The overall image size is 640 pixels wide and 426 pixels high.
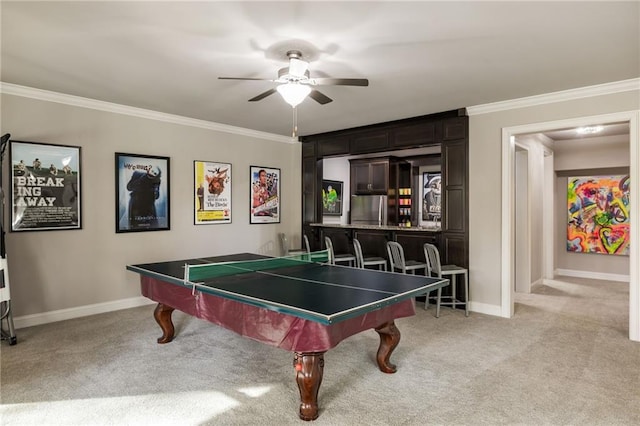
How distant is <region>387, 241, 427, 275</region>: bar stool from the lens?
4.93 meters

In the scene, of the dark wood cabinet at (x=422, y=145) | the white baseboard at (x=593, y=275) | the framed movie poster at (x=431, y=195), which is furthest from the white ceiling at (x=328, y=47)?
the white baseboard at (x=593, y=275)

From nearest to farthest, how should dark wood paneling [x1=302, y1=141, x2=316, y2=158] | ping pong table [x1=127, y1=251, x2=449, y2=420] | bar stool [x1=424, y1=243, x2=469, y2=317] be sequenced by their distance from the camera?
ping pong table [x1=127, y1=251, x2=449, y2=420] → bar stool [x1=424, y1=243, x2=469, y2=317] → dark wood paneling [x1=302, y1=141, x2=316, y2=158]

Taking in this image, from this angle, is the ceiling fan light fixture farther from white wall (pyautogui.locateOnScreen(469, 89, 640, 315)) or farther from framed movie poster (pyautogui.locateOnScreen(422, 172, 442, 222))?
framed movie poster (pyautogui.locateOnScreen(422, 172, 442, 222))

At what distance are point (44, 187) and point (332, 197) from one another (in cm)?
535

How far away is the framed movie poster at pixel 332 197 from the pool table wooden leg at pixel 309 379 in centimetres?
590

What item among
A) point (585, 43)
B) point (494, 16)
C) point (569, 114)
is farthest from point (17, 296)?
point (569, 114)

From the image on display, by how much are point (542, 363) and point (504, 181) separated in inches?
85.3

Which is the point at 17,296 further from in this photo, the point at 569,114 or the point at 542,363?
the point at 569,114

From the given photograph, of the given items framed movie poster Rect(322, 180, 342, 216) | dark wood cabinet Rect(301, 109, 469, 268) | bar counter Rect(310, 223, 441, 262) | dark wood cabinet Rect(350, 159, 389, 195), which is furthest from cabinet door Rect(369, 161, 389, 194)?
bar counter Rect(310, 223, 441, 262)

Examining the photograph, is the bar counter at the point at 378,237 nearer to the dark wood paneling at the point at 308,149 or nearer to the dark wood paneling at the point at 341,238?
the dark wood paneling at the point at 341,238

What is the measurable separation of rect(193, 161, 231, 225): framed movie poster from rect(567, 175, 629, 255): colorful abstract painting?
650 centimetres

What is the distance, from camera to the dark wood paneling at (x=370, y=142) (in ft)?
18.6

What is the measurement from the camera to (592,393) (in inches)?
107

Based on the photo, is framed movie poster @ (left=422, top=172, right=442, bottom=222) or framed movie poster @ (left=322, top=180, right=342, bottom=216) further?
framed movie poster @ (left=422, top=172, right=442, bottom=222)
